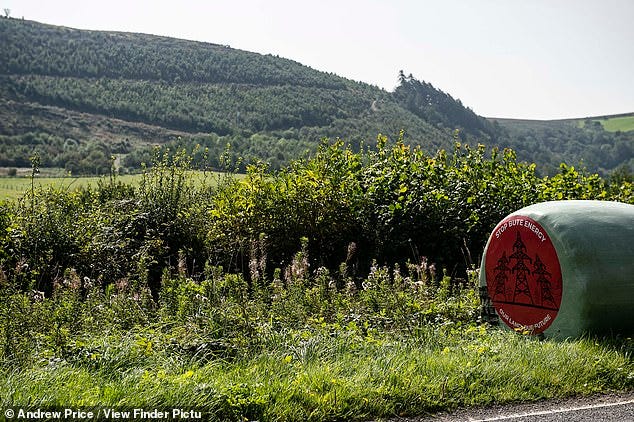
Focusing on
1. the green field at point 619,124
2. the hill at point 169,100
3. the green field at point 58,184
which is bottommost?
the green field at point 58,184

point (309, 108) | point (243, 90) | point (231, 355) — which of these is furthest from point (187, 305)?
point (243, 90)

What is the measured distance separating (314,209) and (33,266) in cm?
468

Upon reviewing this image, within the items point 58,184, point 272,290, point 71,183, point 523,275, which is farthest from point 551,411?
point 58,184

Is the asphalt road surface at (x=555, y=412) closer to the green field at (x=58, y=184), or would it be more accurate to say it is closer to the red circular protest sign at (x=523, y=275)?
the red circular protest sign at (x=523, y=275)

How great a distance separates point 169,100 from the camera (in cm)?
11744

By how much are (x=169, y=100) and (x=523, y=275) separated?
115m

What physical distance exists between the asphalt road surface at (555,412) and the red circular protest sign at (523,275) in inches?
69.8

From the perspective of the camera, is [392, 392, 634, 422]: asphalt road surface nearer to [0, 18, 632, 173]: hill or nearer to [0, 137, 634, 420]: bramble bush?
[0, 137, 634, 420]: bramble bush

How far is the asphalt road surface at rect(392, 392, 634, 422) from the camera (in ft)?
16.6

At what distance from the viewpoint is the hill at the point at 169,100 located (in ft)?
331

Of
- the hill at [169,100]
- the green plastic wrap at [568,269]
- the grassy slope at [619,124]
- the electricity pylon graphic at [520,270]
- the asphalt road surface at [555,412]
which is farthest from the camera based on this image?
A: the grassy slope at [619,124]

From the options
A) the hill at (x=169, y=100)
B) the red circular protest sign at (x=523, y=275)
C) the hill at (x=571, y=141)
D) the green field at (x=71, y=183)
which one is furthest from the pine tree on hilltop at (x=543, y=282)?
the hill at (x=571, y=141)

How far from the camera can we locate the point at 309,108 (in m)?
113

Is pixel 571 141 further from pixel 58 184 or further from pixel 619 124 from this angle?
pixel 58 184
